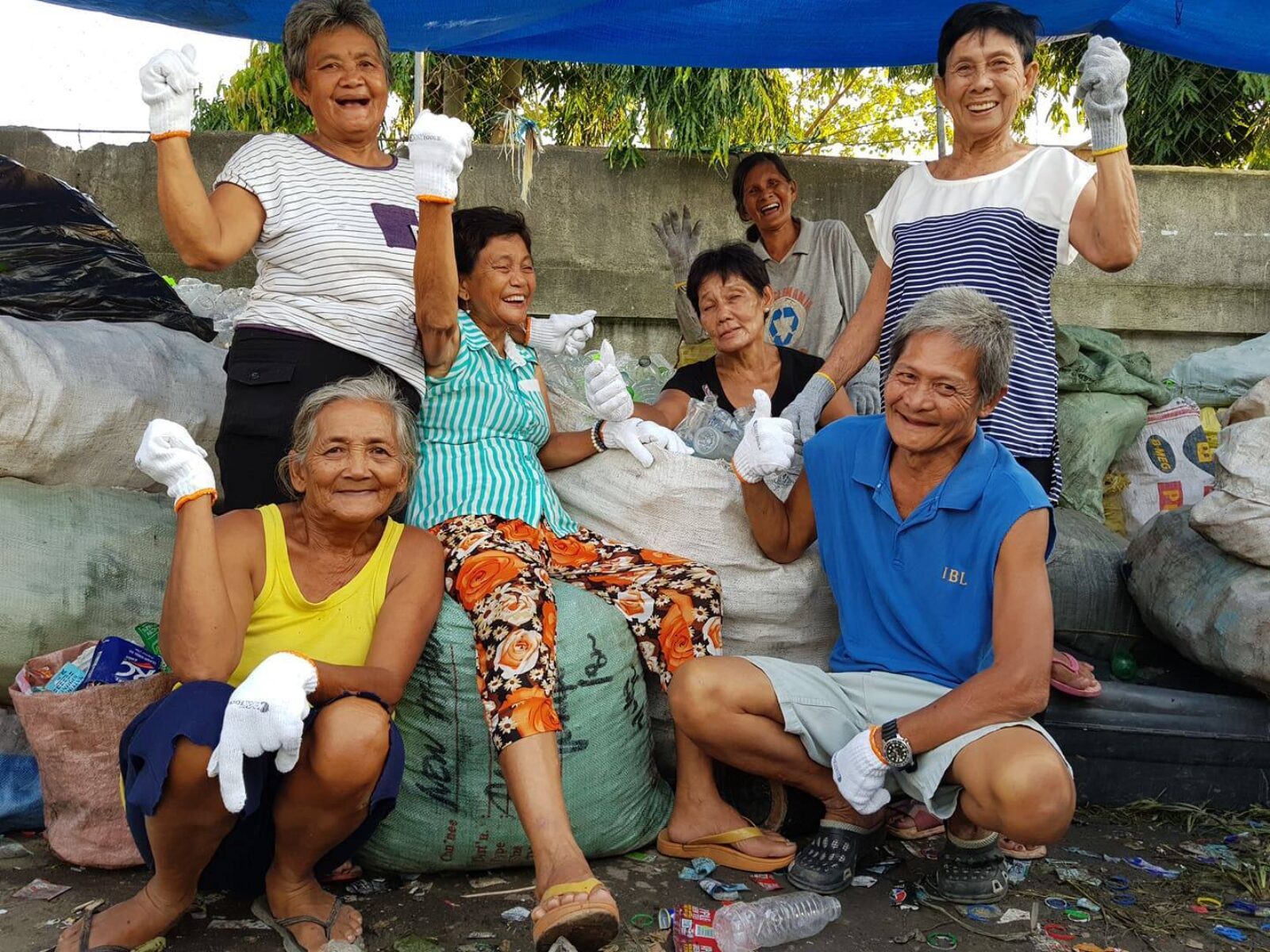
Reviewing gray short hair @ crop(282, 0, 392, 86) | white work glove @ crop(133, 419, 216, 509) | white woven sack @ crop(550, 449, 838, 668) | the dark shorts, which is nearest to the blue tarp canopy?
gray short hair @ crop(282, 0, 392, 86)

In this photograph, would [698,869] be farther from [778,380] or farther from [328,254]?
[328,254]

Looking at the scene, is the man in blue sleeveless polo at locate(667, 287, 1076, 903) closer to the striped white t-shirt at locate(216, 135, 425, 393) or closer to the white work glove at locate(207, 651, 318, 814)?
the white work glove at locate(207, 651, 318, 814)

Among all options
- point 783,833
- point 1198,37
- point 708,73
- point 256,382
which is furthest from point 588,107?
point 783,833

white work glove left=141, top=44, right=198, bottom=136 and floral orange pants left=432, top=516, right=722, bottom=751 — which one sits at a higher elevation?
white work glove left=141, top=44, right=198, bottom=136

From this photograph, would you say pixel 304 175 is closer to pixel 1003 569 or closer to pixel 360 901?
pixel 360 901

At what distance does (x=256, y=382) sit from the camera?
97.0 inches

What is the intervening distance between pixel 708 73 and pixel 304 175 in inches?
132

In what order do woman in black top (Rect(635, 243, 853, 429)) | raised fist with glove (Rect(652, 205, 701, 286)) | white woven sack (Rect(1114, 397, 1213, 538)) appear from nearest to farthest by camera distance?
1. woman in black top (Rect(635, 243, 853, 429))
2. white woven sack (Rect(1114, 397, 1213, 538))
3. raised fist with glove (Rect(652, 205, 701, 286))

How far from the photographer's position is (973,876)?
7.57 ft

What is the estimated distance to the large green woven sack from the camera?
230 cm

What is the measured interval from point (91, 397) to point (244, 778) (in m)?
1.28

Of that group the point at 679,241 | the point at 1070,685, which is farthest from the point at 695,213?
the point at 1070,685

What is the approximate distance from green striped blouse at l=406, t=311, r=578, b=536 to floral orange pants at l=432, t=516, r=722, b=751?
5 cm

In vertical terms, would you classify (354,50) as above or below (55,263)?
above
